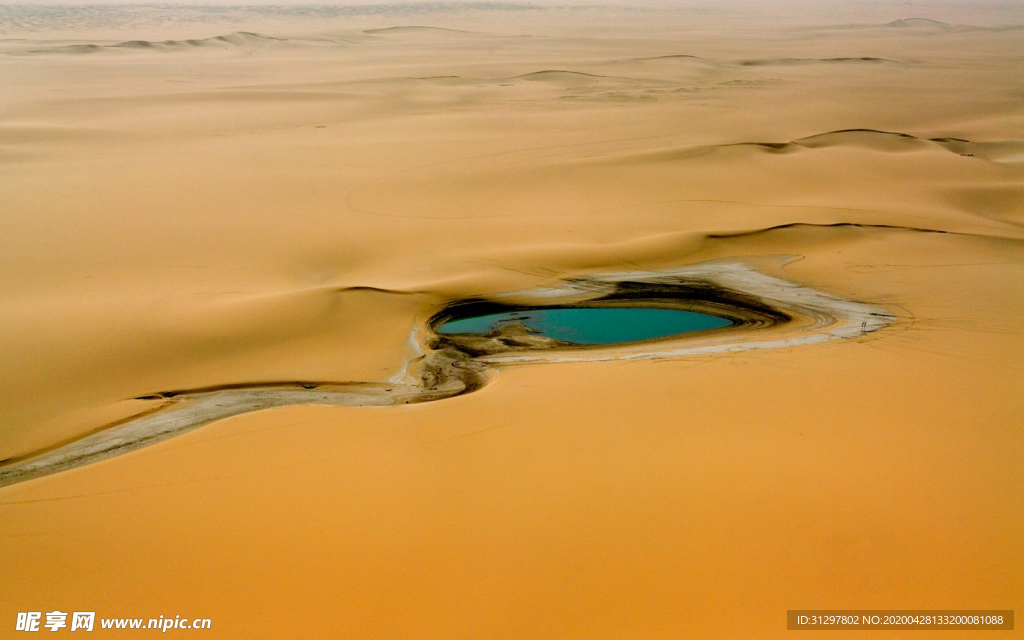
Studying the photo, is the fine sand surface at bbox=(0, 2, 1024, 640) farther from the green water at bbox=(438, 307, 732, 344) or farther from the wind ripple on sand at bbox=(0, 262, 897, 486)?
the green water at bbox=(438, 307, 732, 344)

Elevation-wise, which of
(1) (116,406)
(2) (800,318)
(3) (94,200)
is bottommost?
(1) (116,406)

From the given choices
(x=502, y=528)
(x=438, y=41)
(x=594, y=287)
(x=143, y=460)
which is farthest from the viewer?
(x=438, y=41)

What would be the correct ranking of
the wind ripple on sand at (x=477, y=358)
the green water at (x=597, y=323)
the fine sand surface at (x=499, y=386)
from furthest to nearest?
the green water at (x=597, y=323), the wind ripple on sand at (x=477, y=358), the fine sand surface at (x=499, y=386)

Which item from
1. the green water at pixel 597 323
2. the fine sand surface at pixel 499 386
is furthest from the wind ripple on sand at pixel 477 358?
the green water at pixel 597 323

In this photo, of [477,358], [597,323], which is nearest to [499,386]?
[477,358]

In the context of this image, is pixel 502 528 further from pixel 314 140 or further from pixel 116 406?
pixel 314 140

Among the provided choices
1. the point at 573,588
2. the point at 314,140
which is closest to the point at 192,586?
the point at 573,588

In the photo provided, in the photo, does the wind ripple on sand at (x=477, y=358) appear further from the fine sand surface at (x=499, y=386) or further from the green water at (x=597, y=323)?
the green water at (x=597, y=323)
